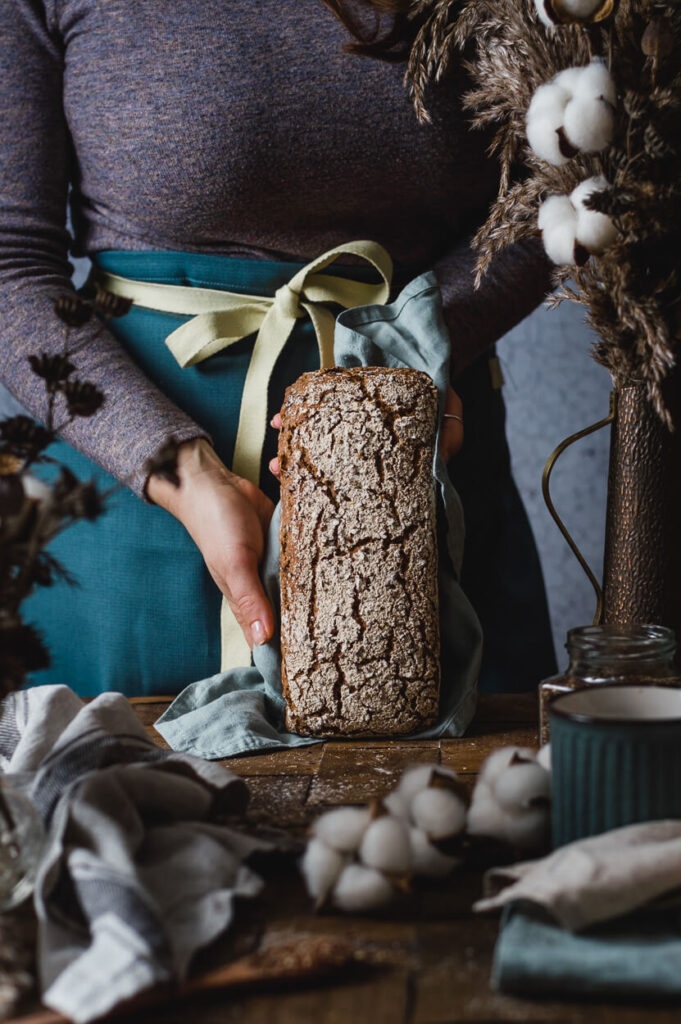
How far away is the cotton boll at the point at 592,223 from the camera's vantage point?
705 millimetres

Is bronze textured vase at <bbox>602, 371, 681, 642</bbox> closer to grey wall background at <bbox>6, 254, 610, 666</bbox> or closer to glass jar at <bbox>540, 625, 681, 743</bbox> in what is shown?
glass jar at <bbox>540, 625, 681, 743</bbox>

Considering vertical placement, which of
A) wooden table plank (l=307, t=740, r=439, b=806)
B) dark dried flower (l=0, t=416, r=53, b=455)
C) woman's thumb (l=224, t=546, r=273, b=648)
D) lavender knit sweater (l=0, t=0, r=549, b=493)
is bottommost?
wooden table plank (l=307, t=740, r=439, b=806)

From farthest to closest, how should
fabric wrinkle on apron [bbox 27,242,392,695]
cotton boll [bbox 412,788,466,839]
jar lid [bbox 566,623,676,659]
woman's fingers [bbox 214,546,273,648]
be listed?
fabric wrinkle on apron [bbox 27,242,392,695] → woman's fingers [bbox 214,546,273,648] → jar lid [bbox 566,623,676,659] → cotton boll [bbox 412,788,466,839]

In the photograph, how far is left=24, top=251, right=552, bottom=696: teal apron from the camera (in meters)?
1.18

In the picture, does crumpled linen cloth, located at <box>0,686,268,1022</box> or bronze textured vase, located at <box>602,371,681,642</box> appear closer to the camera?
crumpled linen cloth, located at <box>0,686,268,1022</box>

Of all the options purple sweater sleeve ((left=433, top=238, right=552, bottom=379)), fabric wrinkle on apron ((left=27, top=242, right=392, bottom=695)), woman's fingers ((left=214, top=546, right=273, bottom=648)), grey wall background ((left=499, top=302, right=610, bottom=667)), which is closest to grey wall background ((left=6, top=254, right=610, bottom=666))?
grey wall background ((left=499, top=302, right=610, bottom=667))

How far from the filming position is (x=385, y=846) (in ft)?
1.65

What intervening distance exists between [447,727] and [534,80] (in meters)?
0.53

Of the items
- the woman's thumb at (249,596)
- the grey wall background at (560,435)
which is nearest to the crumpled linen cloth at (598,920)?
the woman's thumb at (249,596)

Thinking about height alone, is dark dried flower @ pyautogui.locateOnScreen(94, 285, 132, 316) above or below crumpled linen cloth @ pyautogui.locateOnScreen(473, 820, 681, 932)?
above

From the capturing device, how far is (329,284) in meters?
1.14

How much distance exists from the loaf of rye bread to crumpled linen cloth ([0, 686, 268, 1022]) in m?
0.21

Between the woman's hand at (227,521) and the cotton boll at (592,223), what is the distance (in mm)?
427

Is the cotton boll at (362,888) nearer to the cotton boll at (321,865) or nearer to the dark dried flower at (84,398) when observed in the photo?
the cotton boll at (321,865)
